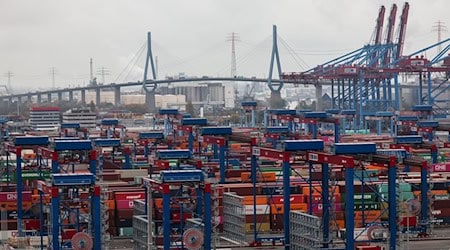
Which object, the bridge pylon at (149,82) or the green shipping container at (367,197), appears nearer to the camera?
the green shipping container at (367,197)

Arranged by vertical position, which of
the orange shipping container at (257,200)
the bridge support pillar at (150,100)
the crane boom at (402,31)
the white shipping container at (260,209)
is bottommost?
the white shipping container at (260,209)

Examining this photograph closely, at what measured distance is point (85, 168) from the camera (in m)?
43.2

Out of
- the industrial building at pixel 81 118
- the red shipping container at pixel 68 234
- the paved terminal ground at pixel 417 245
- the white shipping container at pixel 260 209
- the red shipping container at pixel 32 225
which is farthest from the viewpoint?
the industrial building at pixel 81 118

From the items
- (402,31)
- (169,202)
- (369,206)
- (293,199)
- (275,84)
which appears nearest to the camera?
(169,202)

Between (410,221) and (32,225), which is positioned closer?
(32,225)

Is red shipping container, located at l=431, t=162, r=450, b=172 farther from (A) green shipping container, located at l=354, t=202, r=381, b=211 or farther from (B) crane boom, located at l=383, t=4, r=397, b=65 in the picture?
(B) crane boom, located at l=383, t=4, r=397, b=65

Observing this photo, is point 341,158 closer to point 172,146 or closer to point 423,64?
point 172,146

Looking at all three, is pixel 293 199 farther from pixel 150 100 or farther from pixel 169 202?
pixel 150 100

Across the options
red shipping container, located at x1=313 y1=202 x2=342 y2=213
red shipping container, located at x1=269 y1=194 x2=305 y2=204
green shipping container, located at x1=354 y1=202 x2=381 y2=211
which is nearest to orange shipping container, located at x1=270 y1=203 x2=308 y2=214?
red shipping container, located at x1=269 y1=194 x2=305 y2=204

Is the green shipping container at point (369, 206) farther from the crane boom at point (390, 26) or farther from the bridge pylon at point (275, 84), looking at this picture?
the bridge pylon at point (275, 84)

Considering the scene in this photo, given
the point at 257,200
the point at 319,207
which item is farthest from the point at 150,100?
the point at 319,207

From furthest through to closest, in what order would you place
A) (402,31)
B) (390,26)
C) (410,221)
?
(390,26)
(402,31)
(410,221)

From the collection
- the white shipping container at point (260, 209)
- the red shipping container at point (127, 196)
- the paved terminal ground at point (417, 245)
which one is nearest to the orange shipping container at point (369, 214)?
the paved terminal ground at point (417, 245)

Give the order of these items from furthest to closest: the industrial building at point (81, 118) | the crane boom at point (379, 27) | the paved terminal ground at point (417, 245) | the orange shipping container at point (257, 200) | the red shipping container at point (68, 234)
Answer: the industrial building at point (81, 118) → the crane boom at point (379, 27) → the orange shipping container at point (257, 200) → the paved terminal ground at point (417, 245) → the red shipping container at point (68, 234)
